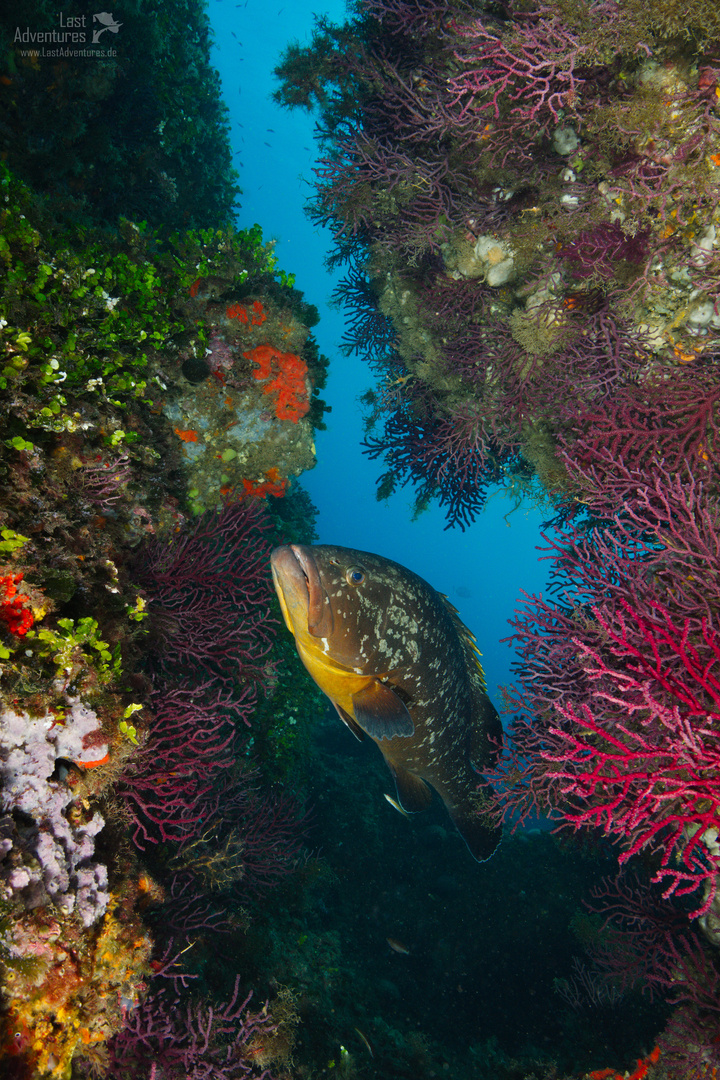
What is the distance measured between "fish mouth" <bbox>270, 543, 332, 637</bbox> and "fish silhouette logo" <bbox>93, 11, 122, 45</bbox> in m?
7.83

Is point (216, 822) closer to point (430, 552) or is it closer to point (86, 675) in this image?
point (86, 675)

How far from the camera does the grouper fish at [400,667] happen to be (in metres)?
3.29

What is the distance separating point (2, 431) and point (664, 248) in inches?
197

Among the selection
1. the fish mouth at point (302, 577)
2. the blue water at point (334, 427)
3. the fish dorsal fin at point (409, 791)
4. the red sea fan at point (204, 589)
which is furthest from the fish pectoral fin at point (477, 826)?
the blue water at point (334, 427)

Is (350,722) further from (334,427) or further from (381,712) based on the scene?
(334,427)

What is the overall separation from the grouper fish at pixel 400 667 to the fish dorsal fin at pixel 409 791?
0.4 inches

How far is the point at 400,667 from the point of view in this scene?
3834 mm

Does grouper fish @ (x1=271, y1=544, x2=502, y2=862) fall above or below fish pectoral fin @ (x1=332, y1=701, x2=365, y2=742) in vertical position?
above

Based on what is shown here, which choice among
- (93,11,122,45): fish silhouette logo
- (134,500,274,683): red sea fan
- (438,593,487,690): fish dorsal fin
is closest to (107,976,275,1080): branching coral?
(134,500,274,683): red sea fan

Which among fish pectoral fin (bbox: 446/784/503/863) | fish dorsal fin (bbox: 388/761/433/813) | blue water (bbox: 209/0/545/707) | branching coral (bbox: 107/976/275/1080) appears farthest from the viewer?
blue water (bbox: 209/0/545/707)

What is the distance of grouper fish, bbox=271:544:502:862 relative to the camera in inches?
129
